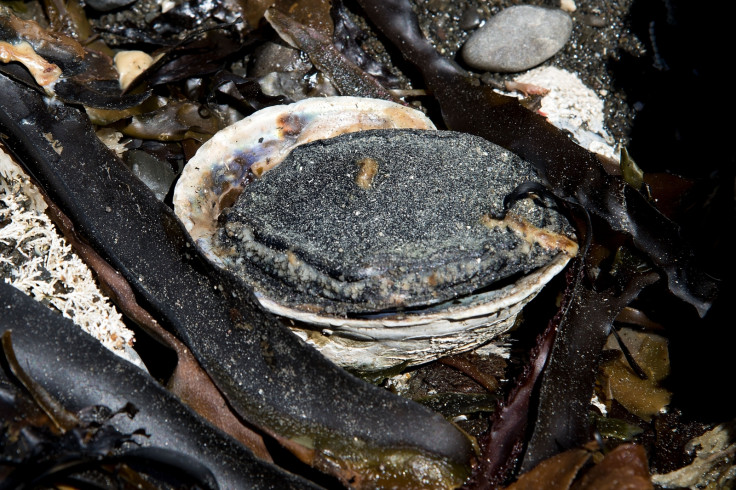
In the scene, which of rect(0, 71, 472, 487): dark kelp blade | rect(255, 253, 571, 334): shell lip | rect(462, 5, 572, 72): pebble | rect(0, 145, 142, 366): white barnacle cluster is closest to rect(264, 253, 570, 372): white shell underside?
rect(255, 253, 571, 334): shell lip

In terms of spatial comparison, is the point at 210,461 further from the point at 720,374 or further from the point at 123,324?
the point at 720,374

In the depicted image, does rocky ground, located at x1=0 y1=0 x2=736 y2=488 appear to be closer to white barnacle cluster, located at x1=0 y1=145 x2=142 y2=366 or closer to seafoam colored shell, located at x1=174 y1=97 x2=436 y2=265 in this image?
white barnacle cluster, located at x1=0 y1=145 x2=142 y2=366

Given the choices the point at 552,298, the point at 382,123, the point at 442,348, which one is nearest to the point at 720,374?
the point at 552,298

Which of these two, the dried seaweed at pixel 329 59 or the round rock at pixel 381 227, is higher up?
the dried seaweed at pixel 329 59

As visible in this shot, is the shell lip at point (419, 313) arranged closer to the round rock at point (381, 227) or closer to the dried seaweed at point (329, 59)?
the round rock at point (381, 227)

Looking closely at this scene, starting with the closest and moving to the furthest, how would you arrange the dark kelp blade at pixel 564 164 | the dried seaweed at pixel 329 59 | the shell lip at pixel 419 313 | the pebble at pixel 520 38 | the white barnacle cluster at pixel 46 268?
the shell lip at pixel 419 313
the white barnacle cluster at pixel 46 268
the dark kelp blade at pixel 564 164
the dried seaweed at pixel 329 59
the pebble at pixel 520 38

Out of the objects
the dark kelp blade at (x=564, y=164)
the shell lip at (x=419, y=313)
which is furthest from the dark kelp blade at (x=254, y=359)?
the dark kelp blade at (x=564, y=164)
